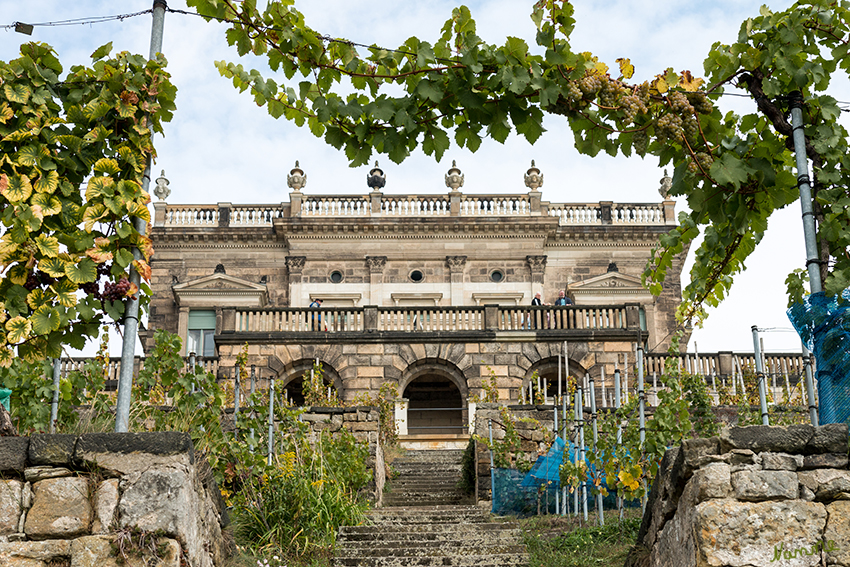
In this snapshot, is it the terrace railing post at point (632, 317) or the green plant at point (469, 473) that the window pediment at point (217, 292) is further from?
the green plant at point (469, 473)

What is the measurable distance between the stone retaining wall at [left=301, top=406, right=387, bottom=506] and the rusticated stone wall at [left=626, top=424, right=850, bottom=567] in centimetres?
1029

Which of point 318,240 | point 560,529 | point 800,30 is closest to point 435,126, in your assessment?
point 800,30

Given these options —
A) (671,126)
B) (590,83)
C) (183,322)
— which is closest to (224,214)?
(183,322)

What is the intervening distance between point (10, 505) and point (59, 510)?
0.25 m

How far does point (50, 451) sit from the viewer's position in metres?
4.95

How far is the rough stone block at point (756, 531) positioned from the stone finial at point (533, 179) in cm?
2782

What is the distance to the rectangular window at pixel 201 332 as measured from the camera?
29469mm

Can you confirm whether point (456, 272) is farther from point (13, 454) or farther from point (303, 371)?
point (13, 454)

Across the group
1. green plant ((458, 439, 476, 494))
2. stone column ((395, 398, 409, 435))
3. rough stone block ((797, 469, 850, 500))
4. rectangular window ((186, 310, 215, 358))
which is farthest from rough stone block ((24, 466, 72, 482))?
rectangular window ((186, 310, 215, 358))

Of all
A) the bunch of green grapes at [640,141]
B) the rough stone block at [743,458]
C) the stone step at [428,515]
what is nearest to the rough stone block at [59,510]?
the rough stone block at [743,458]

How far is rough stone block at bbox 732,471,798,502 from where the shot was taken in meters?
4.66

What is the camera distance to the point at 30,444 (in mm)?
Result: 4953

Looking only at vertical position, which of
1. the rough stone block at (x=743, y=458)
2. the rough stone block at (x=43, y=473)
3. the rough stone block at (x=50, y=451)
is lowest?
the rough stone block at (x=43, y=473)

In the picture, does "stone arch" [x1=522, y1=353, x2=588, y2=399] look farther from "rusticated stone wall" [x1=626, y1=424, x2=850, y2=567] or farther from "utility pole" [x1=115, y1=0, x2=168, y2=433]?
"rusticated stone wall" [x1=626, y1=424, x2=850, y2=567]
